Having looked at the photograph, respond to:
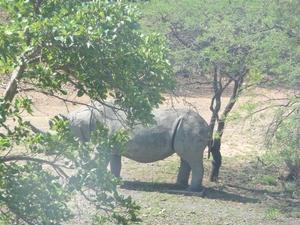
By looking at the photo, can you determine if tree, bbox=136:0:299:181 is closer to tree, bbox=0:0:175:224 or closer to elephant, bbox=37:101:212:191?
elephant, bbox=37:101:212:191

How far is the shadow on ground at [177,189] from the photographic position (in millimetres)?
10602

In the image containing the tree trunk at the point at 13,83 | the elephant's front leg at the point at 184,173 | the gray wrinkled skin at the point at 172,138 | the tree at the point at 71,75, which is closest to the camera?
the tree at the point at 71,75

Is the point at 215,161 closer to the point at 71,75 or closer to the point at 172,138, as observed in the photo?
the point at 172,138

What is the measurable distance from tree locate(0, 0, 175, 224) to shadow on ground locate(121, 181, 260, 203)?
20.2 ft

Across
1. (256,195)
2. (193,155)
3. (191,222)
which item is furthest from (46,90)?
(256,195)

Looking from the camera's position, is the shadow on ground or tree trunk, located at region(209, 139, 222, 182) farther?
tree trunk, located at region(209, 139, 222, 182)

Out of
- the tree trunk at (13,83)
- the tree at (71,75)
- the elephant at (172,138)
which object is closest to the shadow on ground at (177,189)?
the elephant at (172,138)

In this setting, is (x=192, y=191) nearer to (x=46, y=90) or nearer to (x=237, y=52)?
(x=237, y=52)

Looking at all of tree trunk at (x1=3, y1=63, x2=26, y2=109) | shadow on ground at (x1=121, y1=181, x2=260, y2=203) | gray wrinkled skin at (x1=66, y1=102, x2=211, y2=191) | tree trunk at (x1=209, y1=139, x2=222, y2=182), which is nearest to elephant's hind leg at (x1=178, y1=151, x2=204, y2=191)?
gray wrinkled skin at (x1=66, y1=102, x2=211, y2=191)

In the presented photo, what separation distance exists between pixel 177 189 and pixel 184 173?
0.31 metres

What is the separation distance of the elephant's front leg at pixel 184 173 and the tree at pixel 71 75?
646 cm

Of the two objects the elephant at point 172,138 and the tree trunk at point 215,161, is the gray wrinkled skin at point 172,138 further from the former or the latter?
the tree trunk at point 215,161

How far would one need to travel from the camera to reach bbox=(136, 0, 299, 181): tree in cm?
995

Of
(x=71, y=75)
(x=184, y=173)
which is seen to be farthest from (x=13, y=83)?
(x=184, y=173)
